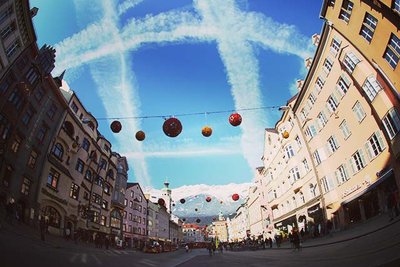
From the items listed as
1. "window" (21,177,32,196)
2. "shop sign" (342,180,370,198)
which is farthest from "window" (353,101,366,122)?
"window" (21,177,32,196)

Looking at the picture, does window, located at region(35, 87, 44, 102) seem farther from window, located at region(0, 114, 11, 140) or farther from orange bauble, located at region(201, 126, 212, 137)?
orange bauble, located at region(201, 126, 212, 137)

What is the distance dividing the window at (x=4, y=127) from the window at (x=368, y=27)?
598cm

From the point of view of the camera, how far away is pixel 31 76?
3.21 meters

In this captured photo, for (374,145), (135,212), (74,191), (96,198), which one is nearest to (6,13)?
(74,191)

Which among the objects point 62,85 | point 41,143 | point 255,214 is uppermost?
point 255,214

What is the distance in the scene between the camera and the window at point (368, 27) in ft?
17.0

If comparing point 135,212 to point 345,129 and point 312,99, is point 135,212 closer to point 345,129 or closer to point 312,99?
point 312,99

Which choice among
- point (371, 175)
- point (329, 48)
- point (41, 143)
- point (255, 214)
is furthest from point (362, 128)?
point (255, 214)

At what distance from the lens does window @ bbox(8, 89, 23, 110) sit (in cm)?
300

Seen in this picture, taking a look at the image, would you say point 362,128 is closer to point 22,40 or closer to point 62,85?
point 62,85

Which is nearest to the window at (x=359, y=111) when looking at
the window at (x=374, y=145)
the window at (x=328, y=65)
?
the window at (x=374, y=145)

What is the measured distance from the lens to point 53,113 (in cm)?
353

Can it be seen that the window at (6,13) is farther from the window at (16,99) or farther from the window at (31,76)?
the window at (16,99)

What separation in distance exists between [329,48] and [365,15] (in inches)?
34.2
